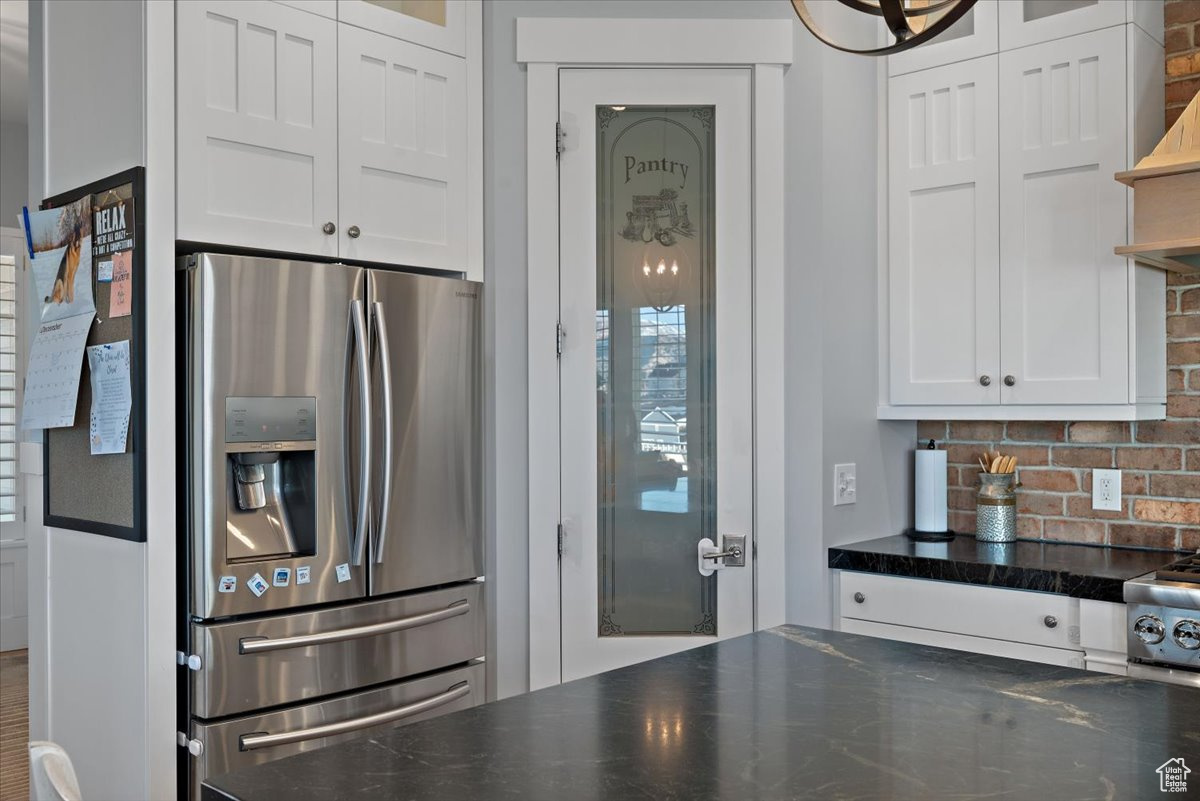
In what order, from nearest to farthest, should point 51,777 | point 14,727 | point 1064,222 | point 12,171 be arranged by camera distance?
point 51,777
point 1064,222
point 14,727
point 12,171

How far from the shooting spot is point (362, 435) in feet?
8.87

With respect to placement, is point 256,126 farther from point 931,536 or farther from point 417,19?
point 931,536

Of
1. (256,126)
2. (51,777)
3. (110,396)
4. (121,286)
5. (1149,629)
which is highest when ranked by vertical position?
(256,126)

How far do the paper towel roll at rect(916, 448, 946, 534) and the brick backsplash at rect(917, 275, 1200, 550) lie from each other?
0.49ft

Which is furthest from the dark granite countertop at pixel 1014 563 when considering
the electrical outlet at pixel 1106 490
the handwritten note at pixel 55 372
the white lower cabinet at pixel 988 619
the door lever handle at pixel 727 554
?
the handwritten note at pixel 55 372

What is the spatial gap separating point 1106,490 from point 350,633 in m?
2.29

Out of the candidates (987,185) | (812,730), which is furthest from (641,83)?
(812,730)

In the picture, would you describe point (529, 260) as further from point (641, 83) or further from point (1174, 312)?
point (1174, 312)

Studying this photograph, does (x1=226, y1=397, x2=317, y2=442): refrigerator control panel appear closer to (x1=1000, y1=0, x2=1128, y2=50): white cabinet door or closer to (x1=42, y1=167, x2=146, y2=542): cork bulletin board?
(x1=42, y1=167, x2=146, y2=542): cork bulletin board

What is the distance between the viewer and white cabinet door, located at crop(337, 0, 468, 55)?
287 cm

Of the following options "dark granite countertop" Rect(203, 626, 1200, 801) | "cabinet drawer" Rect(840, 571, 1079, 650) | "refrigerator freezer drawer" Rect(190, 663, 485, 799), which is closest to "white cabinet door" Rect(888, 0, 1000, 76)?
"cabinet drawer" Rect(840, 571, 1079, 650)

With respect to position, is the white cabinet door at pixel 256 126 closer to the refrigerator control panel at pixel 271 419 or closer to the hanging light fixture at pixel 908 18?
the refrigerator control panel at pixel 271 419

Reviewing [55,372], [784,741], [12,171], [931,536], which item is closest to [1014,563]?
[931,536]

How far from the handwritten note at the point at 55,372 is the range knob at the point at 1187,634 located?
9.23 ft
